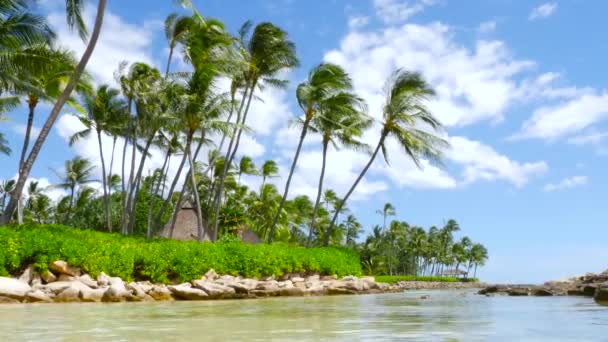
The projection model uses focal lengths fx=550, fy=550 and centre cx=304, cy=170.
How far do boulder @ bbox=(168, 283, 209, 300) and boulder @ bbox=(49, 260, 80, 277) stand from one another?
2.16 metres

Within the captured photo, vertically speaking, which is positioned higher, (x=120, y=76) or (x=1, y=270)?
(x=120, y=76)

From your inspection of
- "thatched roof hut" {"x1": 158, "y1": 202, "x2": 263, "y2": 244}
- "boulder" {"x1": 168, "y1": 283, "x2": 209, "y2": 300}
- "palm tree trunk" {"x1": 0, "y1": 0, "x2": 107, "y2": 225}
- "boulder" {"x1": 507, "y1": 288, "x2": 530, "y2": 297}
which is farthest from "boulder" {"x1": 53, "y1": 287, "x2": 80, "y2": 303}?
"thatched roof hut" {"x1": 158, "y1": 202, "x2": 263, "y2": 244}

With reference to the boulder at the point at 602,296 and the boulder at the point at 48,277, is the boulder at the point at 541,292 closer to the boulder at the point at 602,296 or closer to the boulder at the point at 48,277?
the boulder at the point at 602,296

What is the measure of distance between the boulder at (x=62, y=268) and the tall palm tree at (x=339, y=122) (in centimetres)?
1361

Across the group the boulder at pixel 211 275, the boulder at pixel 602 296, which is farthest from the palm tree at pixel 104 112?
the boulder at pixel 602 296

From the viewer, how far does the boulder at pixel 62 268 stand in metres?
11.8

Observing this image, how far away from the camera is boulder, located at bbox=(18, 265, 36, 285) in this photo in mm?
11377

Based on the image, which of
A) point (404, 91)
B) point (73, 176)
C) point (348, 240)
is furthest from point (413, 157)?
point (348, 240)

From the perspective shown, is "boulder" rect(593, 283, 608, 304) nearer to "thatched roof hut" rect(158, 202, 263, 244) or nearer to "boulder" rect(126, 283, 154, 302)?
"boulder" rect(126, 283, 154, 302)

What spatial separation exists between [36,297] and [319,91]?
17.6 meters

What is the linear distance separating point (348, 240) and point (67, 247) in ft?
193

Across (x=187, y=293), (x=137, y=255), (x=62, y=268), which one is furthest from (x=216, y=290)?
(x=62, y=268)

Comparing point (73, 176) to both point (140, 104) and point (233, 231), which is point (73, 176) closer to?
point (233, 231)

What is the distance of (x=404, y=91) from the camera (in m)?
25.4
